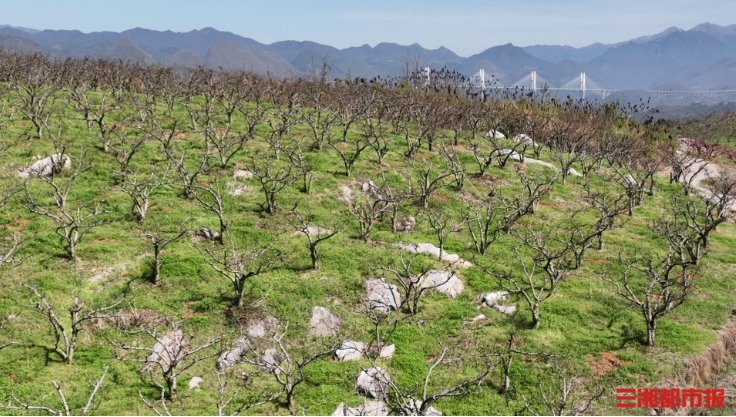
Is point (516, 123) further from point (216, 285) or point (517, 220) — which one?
point (216, 285)

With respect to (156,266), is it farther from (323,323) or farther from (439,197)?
(439,197)

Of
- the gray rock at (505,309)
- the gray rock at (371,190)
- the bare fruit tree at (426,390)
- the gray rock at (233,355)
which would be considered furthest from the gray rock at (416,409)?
the gray rock at (371,190)

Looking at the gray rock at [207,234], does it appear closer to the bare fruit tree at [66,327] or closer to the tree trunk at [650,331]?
the bare fruit tree at [66,327]

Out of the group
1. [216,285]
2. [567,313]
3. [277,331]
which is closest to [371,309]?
[277,331]

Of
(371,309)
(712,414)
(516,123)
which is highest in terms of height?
(516,123)

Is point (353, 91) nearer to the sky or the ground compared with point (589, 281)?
nearer to the sky

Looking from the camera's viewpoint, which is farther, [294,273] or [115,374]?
[294,273]

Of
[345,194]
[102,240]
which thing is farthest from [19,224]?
[345,194]
